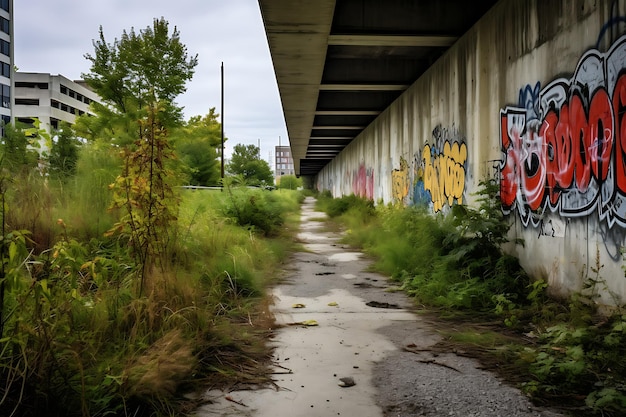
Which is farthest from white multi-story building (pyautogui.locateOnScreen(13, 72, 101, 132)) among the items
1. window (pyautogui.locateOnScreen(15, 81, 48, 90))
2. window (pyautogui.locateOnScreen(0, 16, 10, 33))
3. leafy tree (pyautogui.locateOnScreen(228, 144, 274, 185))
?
leafy tree (pyautogui.locateOnScreen(228, 144, 274, 185))

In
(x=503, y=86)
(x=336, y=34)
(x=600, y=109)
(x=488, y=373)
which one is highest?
(x=336, y=34)

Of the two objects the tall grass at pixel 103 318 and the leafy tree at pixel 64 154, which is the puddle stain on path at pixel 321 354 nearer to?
the tall grass at pixel 103 318

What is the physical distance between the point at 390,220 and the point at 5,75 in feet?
178

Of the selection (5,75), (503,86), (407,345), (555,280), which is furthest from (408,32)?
(5,75)

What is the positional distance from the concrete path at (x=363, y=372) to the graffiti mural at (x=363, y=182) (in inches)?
494

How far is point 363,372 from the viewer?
345 cm

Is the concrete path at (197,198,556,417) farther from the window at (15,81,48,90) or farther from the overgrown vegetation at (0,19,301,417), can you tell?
the window at (15,81,48,90)

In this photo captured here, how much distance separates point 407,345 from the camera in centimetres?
407

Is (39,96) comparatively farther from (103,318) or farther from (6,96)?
(103,318)

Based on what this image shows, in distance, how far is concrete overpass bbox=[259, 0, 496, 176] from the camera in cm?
699

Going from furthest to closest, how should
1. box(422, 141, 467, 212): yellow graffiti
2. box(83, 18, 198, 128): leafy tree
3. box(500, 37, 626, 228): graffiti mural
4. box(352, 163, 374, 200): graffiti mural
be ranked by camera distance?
box(83, 18, 198, 128): leafy tree, box(352, 163, 374, 200): graffiti mural, box(422, 141, 467, 212): yellow graffiti, box(500, 37, 626, 228): graffiti mural

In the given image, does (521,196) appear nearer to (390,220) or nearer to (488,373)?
(488,373)

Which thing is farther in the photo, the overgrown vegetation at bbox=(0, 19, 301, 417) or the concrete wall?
the concrete wall

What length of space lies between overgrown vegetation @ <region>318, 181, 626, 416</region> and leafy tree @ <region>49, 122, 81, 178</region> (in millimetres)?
5194
